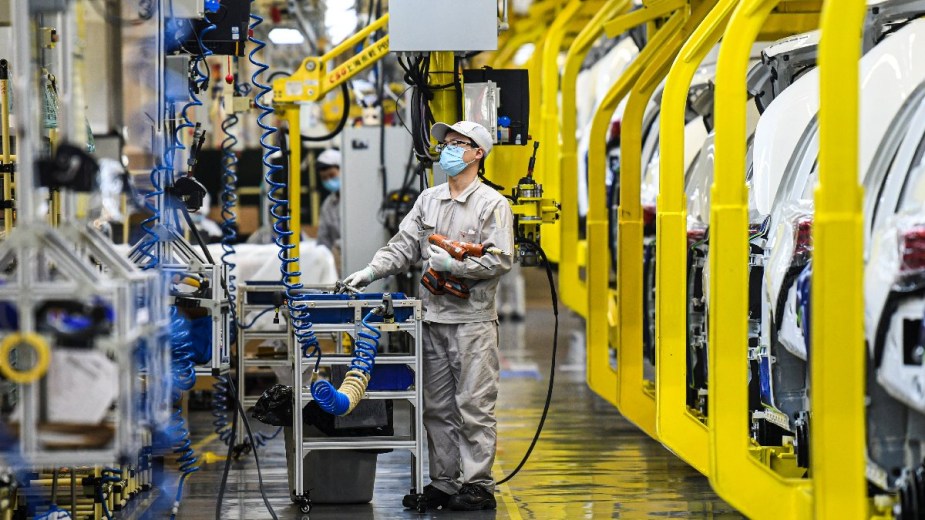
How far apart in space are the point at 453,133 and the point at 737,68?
1.78 meters

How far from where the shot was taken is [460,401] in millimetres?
6582

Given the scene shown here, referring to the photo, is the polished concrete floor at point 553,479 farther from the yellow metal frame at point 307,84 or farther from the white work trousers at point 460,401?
the yellow metal frame at point 307,84

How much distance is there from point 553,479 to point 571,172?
3.58 metres

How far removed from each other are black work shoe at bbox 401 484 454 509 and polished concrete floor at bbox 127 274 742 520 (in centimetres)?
7

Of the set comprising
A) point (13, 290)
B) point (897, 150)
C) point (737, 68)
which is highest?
point (737, 68)

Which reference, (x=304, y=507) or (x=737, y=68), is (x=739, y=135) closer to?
(x=737, y=68)

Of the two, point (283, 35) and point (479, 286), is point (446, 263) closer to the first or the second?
point (479, 286)

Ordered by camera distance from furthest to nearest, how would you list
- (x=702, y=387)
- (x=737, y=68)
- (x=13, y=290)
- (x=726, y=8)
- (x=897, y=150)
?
(x=702, y=387) < (x=726, y=8) < (x=737, y=68) < (x=897, y=150) < (x=13, y=290)

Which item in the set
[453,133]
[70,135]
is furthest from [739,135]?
[70,135]

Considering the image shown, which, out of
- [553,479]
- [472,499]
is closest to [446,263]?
[472,499]

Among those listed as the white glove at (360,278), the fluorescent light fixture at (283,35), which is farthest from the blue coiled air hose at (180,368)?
the fluorescent light fixture at (283,35)

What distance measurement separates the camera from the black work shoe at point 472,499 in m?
6.64

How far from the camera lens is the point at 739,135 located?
566 centimetres

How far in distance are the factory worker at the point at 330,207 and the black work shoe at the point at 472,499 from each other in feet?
17.6
